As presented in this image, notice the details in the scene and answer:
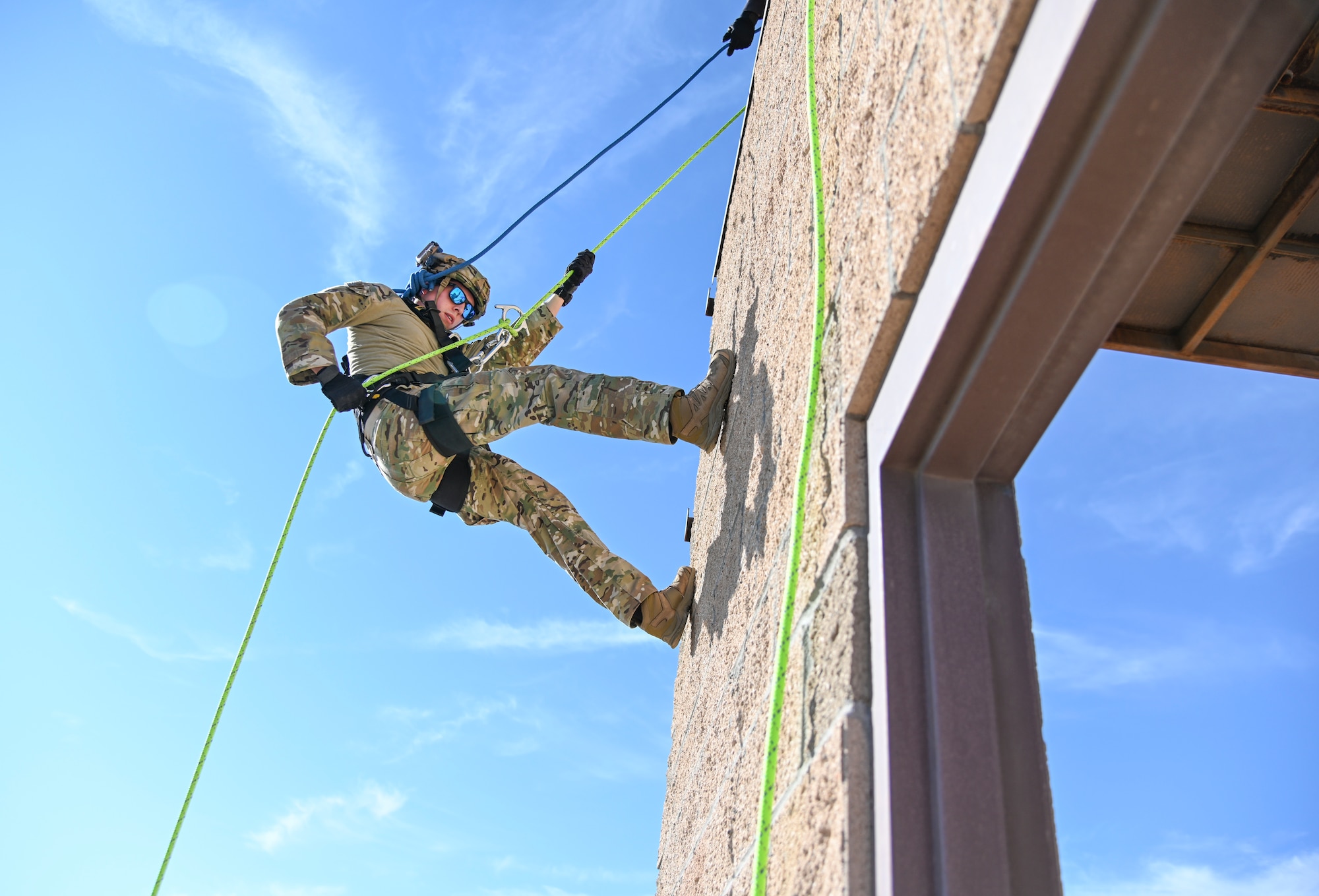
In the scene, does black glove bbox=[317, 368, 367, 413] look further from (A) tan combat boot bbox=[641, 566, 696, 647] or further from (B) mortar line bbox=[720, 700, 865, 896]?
(B) mortar line bbox=[720, 700, 865, 896]

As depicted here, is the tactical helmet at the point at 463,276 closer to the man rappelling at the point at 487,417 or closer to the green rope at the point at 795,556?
the man rappelling at the point at 487,417

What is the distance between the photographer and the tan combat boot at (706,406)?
3.30 meters

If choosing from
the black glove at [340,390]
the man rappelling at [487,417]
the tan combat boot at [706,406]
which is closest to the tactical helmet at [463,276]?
the man rappelling at [487,417]

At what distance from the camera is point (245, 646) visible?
3.35 m

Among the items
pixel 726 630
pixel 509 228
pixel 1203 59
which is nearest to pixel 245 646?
pixel 726 630

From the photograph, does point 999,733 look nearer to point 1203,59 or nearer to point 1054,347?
point 1054,347

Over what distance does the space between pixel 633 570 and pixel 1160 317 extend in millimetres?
1923

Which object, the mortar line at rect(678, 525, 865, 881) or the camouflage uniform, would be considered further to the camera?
the camouflage uniform

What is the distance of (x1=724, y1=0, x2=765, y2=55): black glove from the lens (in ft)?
15.6

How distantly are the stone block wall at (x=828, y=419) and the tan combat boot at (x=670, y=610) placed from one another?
514mm

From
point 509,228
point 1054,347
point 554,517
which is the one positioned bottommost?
point 1054,347

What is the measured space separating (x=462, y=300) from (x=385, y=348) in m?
0.62

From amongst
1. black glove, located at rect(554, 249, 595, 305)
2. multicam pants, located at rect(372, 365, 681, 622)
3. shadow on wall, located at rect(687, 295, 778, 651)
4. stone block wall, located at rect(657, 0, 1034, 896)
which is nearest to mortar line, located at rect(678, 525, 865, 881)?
stone block wall, located at rect(657, 0, 1034, 896)

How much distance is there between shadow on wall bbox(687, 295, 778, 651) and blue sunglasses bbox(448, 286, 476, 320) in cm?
166
